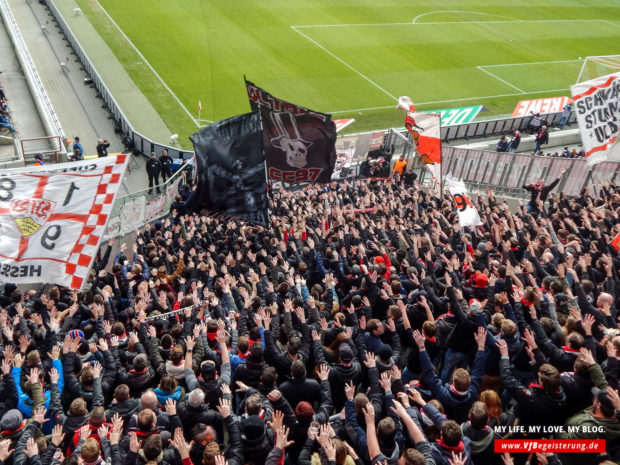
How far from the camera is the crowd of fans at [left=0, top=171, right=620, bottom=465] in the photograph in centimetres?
507

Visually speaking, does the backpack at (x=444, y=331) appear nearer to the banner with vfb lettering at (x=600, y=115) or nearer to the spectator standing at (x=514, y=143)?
the banner with vfb lettering at (x=600, y=115)

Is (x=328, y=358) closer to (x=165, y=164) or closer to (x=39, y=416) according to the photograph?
(x=39, y=416)

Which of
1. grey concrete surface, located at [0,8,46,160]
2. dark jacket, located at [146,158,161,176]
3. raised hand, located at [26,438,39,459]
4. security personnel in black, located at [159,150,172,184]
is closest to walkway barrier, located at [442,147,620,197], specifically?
security personnel in black, located at [159,150,172,184]

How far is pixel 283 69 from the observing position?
3206 centimetres

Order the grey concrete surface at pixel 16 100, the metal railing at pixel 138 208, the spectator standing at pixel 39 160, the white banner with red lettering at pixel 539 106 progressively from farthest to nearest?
the white banner with red lettering at pixel 539 106 < the grey concrete surface at pixel 16 100 < the spectator standing at pixel 39 160 < the metal railing at pixel 138 208

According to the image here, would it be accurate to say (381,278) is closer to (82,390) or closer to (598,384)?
(598,384)

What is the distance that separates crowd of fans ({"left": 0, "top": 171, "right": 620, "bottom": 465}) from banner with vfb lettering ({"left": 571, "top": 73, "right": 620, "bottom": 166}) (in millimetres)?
1726

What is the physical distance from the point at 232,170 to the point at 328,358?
4.87 meters

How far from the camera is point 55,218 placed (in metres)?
7.52

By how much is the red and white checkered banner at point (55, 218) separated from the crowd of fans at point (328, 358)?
0.92 meters

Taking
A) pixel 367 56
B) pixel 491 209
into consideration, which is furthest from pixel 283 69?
pixel 491 209

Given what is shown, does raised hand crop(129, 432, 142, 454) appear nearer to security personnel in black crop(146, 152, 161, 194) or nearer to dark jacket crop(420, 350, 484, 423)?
dark jacket crop(420, 350, 484, 423)

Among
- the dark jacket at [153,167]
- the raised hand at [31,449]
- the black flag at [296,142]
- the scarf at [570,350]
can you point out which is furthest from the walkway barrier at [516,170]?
the raised hand at [31,449]

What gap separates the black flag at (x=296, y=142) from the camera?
11.5 metres
